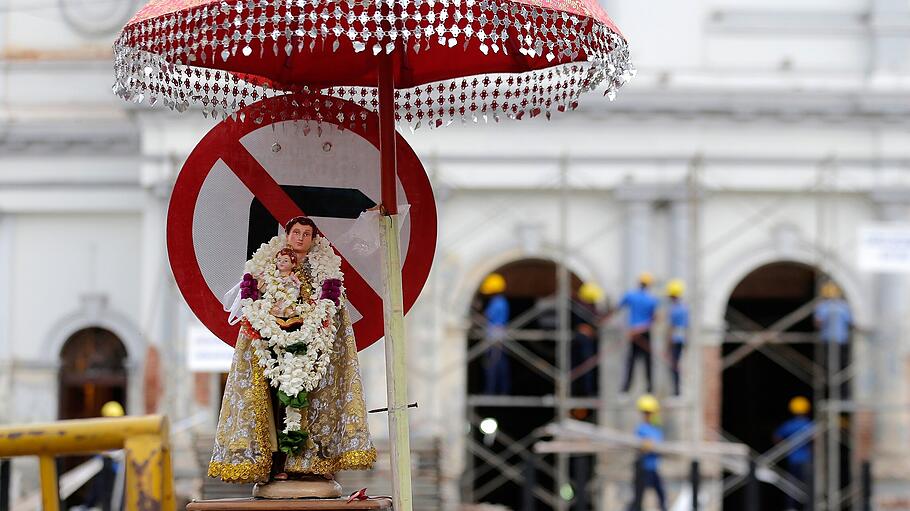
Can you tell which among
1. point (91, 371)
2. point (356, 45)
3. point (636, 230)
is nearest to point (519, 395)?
point (636, 230)

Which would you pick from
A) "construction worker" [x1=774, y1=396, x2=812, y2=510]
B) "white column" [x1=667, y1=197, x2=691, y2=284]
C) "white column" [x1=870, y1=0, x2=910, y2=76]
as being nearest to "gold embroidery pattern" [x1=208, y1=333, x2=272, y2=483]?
"white column" [x1=667, y1=197, x2=691, y2=284]

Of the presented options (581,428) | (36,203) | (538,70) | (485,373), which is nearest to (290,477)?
(538,70)

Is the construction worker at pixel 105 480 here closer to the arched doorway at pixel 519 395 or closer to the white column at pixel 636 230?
the arched doorway at pixel 519 395

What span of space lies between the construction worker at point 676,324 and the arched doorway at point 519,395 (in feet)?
3.40

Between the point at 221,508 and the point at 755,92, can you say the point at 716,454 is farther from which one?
the point at 221,508

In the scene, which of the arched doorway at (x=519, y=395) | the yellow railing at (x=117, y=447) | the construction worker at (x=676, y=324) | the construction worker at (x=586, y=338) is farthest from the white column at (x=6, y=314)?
the yellow railing at (x=117, y=447)

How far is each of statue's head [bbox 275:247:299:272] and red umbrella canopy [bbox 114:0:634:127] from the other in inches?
26.3

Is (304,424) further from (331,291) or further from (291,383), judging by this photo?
(331,291)

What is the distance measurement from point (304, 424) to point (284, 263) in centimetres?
53

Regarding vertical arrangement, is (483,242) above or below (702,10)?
below

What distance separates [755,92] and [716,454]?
427 cm

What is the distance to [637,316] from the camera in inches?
661

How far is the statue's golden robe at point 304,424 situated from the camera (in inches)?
205

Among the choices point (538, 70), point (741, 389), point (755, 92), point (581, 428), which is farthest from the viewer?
point (741, 389)
